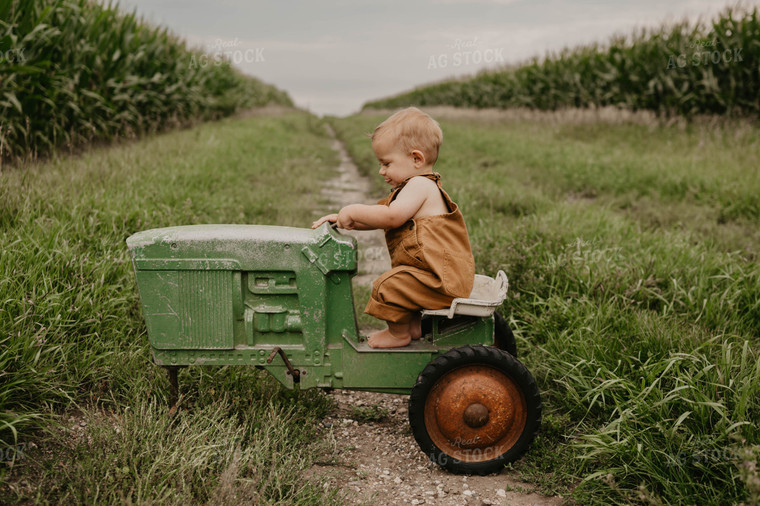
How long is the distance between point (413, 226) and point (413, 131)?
0.43m

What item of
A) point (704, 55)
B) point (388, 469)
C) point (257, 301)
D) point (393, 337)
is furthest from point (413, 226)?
point (704, 55)

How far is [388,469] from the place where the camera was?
2.55 metres

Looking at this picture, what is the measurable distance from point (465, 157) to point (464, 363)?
7.90m

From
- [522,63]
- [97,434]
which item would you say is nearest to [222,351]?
[97,434]

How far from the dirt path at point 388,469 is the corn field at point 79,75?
391 cm

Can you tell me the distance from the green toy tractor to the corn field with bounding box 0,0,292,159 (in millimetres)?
3354

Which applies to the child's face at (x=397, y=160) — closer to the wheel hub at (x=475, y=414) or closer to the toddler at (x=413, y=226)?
the toddler at (x=413, y=226)

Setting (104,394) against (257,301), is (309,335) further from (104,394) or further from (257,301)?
(104,394)

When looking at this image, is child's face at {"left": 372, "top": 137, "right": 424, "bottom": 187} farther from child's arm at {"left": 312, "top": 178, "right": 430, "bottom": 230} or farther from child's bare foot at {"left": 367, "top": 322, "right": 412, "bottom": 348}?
child's bare foot at {"left": 367, "top": 322, "right": 412, "bottom": 348}

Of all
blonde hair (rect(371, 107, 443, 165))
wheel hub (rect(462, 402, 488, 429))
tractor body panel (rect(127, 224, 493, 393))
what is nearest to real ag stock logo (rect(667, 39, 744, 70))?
blonde hair (rect(371, 107, 443, 165))

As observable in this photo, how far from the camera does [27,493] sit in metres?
2.00

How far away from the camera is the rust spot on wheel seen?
2498 millimetres

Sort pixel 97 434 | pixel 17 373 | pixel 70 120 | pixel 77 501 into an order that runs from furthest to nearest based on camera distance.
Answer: pixel 70 120
pixel 17 373
pixel 97 434
pixel 77 501

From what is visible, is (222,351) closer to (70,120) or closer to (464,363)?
(464,363)
